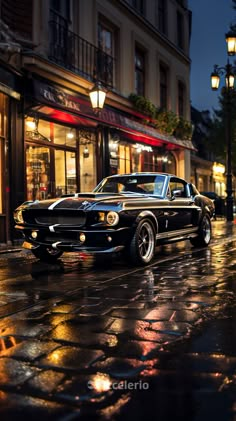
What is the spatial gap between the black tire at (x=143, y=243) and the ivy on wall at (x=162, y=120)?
10647 mm

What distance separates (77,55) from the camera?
14.4m

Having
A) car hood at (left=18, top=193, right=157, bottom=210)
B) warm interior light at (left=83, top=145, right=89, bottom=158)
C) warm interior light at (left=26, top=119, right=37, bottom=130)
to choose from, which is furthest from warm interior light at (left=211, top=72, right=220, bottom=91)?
car hood at (left=18, top=193, right=157, bottom=210)

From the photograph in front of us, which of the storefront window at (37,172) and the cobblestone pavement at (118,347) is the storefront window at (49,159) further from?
the cobblestone pavement at (118,347)

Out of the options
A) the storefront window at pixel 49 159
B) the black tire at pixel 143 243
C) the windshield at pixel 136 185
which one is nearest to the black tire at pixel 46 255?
the black tire at pixel 143 243

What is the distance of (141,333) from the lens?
3721mm

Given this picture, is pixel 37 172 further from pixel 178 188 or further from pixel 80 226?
pixel 80 226

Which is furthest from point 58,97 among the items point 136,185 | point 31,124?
point 136,185

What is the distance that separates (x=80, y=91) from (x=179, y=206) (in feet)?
21.8

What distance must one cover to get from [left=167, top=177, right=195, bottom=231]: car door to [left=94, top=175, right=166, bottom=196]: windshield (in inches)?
10.6

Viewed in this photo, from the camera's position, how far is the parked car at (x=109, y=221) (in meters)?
6.97

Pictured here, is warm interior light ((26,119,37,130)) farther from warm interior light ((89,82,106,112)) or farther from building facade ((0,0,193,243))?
warm interior light ((89,82,106,112))

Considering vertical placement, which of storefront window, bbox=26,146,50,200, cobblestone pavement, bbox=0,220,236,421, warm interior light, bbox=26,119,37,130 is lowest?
cobblestone pavement, bbox=0,220,236,421

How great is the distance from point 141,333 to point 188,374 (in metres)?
0.90

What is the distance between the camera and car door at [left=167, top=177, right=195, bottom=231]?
349 inches
